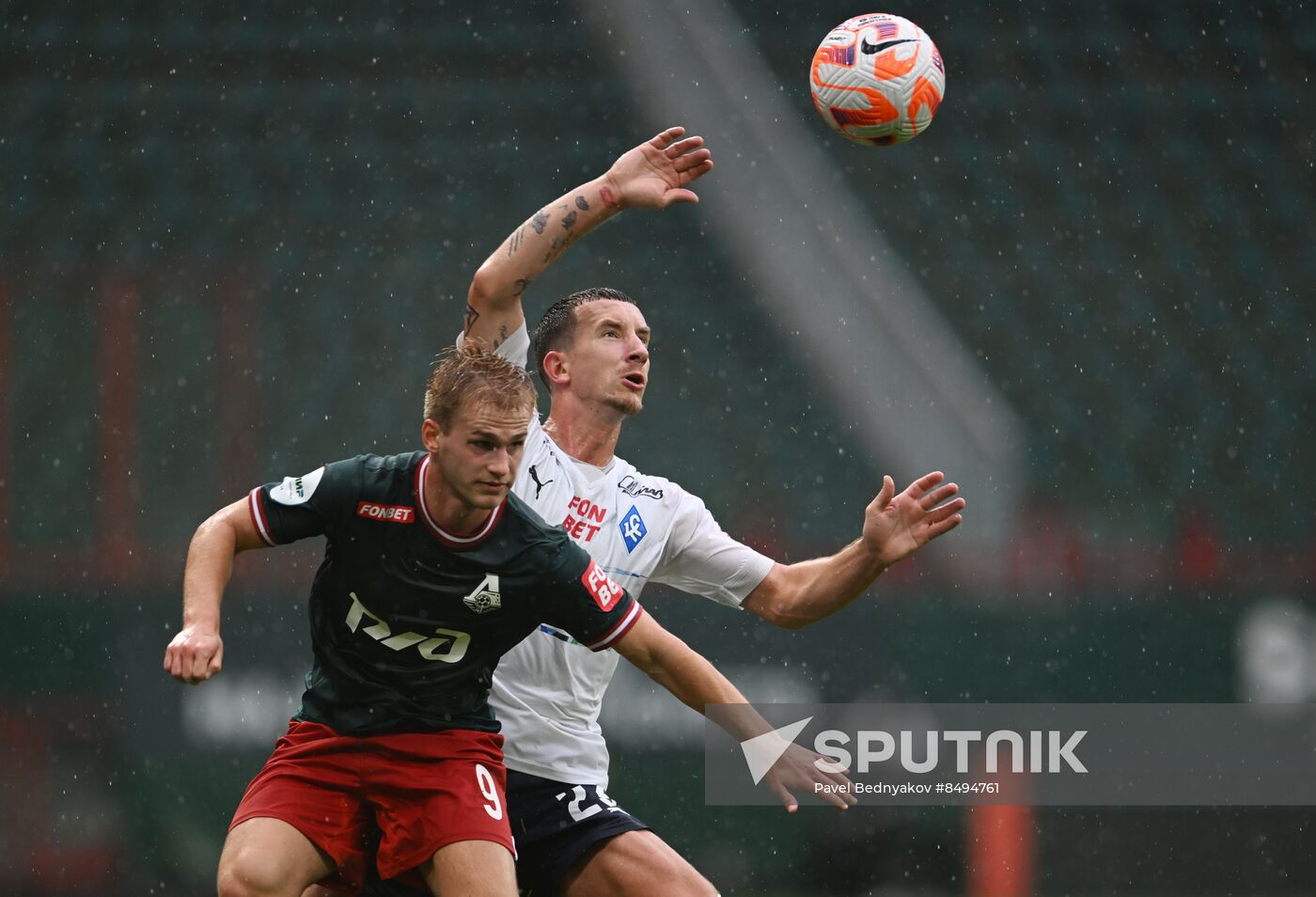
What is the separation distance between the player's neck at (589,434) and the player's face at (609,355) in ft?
0.14

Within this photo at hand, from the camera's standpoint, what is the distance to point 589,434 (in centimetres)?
479

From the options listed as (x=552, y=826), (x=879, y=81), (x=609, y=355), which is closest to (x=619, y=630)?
(x=552, y=826)

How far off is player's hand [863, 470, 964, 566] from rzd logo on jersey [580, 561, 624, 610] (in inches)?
31.9

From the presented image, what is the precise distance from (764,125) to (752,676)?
3.65 m

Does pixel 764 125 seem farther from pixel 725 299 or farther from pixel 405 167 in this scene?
pixel 405 167

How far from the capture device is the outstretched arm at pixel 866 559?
441cm

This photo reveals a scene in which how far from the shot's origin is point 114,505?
869 centimetres

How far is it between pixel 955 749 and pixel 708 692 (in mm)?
4487

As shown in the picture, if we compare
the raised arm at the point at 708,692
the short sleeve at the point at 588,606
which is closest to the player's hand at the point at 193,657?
the short sleeve at the point at 588,606

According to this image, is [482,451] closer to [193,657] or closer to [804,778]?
[193,657]

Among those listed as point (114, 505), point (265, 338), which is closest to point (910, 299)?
point (265, 338)

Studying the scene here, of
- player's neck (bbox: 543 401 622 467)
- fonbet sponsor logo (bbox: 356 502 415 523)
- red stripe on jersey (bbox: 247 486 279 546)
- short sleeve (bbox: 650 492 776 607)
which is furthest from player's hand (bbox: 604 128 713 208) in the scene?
red stripe on jersey (bbox: 247 486 279 546)

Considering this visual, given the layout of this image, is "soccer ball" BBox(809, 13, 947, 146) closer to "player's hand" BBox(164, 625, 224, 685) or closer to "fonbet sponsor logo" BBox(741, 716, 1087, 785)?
"player's hand" BBox(164, 625, 224, 685)

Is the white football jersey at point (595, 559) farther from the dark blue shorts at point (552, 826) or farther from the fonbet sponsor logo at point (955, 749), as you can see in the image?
the fonbet sponsor logo at point (955, 749)
